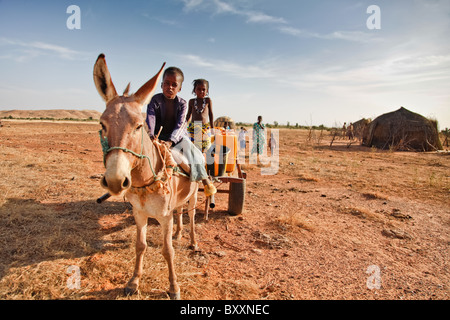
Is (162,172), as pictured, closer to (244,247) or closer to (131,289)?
(131,289)

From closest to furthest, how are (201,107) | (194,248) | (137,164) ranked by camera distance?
(137,164), (194,248), (201,107)

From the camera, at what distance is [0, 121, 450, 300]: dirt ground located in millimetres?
3172

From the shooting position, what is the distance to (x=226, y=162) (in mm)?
5613

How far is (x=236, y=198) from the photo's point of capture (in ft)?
19.1

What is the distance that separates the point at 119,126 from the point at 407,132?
2560cm

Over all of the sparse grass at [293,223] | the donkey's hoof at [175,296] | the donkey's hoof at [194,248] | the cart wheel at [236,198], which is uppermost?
the cart wheel at [236,198]

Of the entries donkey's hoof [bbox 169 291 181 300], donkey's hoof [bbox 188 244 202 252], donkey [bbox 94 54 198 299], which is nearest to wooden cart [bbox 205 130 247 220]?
donkey's hoof [bbox 188 244 202 252]

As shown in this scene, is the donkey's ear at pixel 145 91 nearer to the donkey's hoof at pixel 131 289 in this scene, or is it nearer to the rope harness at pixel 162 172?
the rope harness at pixel 162 172

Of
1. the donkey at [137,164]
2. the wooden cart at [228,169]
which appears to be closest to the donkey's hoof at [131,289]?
the donkey at [137,164]

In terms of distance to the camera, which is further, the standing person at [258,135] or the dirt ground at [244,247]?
the standing person at [258,135]

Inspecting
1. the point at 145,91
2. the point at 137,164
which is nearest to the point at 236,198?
the point at 137,164

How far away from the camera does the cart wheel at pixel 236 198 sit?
19.0 ft

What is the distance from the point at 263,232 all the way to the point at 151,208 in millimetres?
3022

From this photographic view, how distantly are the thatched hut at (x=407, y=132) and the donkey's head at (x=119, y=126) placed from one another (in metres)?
22.9
